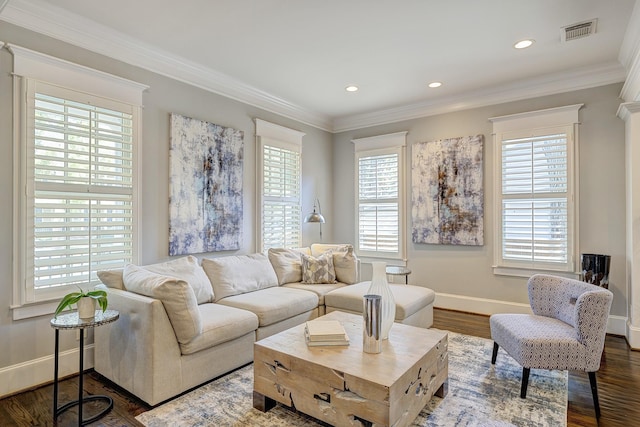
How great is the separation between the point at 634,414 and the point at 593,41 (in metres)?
3.09

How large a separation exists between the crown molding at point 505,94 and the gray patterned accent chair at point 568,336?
8.31 ft

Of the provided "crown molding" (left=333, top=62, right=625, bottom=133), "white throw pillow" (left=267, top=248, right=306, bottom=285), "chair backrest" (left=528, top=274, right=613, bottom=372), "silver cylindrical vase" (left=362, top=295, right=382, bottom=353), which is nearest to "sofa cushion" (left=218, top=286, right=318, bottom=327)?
"white throw pillow" (left=267, top=248, right=306, bottom=285)

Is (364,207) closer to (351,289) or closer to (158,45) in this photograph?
(351,289)

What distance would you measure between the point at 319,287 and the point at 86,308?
233 centimetres

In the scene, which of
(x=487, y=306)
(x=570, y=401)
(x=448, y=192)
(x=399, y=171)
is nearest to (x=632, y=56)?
(x=448, y=192)

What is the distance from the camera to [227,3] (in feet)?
8.52

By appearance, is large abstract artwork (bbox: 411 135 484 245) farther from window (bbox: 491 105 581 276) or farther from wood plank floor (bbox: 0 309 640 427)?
wood plank floor (bbox: 0 309 640 427)

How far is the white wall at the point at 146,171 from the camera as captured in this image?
2.49 metres

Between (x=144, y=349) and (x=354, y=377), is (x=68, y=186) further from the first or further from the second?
(x=354, y=377)

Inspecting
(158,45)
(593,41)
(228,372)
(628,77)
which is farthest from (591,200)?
(158,45)

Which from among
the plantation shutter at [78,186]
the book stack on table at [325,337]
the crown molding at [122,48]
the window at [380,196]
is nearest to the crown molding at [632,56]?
the window at [380,196]

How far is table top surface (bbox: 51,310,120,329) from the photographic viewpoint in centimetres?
209

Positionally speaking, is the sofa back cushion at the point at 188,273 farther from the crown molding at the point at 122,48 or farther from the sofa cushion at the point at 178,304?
the crown molding at the point at 122,48

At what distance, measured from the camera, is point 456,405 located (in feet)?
7.52
